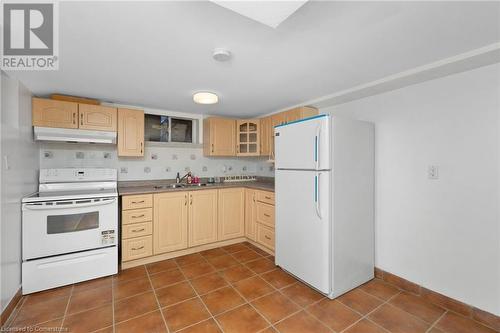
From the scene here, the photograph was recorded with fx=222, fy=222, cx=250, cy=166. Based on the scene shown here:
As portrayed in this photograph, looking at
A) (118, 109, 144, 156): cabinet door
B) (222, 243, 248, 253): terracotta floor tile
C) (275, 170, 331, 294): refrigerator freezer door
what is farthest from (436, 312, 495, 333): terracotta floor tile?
(118, 109, 144, 156): cabinet door

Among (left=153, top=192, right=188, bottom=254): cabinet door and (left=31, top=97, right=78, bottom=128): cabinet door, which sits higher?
(left=31, top=97, right=78, bottom=128): cabinet door

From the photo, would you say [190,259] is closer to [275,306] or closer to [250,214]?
[250,214]

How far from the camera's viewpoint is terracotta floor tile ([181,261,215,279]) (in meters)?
2.52

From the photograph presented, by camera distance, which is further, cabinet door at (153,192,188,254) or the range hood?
cabinet door at (153,192,188,254)

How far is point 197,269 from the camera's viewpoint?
2641mm

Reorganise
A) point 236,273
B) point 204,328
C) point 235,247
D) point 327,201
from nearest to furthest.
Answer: point 204,328 < point 327,201 < point 236,273 < point 235,247

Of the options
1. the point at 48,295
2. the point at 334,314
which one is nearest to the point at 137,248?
the point at 48,295

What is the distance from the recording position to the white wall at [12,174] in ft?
5.82

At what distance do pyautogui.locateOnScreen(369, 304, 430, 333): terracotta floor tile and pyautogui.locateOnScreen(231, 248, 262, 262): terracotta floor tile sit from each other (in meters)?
1.48

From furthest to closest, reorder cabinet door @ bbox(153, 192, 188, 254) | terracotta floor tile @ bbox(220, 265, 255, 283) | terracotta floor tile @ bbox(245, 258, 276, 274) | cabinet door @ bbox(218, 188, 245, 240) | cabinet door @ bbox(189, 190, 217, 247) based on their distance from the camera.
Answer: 1. cabinet door @ bbox(218, 188, 245, 240)
2. cabinet door @ bbox(189, 190, 217, 247)
3. cabinet door @ bbox(153, 192, 188, 254)
4. terracotta floor tile @ bbox(245, 258, 276, 274)
5. terracotta floor tile @ bbox(220, 265, 255, 283)

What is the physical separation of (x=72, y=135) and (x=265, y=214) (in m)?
2.56

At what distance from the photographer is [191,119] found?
386cm

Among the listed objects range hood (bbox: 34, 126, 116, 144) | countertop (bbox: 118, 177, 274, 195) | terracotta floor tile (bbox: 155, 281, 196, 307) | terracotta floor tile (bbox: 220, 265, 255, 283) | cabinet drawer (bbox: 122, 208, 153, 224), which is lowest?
terracotta floor tile (bbox: 155, 281, 196, 307)

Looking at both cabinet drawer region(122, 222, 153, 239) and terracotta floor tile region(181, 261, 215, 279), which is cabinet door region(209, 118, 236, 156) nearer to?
cabinet drawer region(122, 222, 153, 239)
